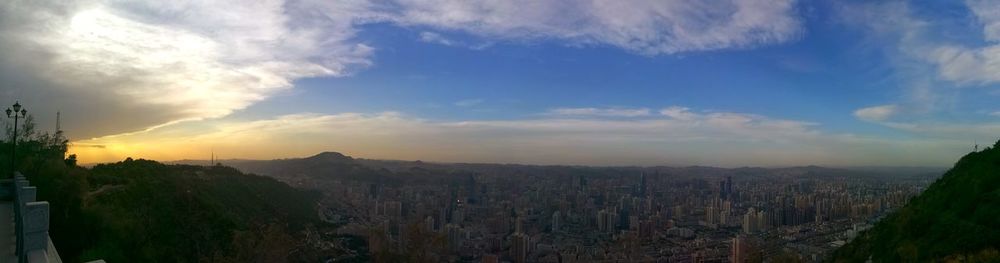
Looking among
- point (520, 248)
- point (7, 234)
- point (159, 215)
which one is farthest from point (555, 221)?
point (7, 234)

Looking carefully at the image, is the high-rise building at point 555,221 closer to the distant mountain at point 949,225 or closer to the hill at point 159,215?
the hill at point 159,215

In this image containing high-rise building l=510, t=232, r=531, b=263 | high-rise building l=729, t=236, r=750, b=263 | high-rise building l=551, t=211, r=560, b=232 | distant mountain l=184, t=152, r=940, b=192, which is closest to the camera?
high-rise building l=729, t=236, r=750, b=263

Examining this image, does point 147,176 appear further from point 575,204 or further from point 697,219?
point 697,219

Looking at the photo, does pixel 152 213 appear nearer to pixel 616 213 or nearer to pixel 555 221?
pixel 555 221

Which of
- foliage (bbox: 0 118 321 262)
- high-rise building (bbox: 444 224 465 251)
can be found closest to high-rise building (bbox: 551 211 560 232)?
high-rise building (bbox: 444 224 465 251)

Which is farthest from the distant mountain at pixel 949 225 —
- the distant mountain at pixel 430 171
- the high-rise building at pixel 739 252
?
the distant mountain at pixel 430 171

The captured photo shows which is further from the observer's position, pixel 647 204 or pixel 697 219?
pixel 647 204

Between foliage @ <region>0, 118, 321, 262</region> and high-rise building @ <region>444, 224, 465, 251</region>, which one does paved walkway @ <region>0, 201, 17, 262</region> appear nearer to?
foliage @ <region>0, 118, 321, 262</region>

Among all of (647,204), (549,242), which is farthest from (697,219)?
(549,242)
